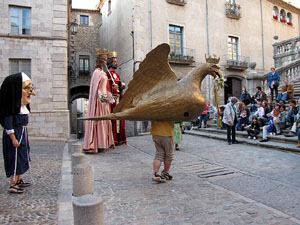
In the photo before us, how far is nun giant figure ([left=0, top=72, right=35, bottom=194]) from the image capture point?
360 centimetres

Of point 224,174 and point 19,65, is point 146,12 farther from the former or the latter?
point 224,174

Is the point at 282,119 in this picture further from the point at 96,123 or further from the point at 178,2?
the point at 178,2

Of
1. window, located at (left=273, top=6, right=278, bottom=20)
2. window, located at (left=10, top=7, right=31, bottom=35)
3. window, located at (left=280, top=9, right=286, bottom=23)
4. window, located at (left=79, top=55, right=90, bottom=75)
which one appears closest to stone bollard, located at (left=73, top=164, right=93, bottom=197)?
window, located at (left=10, top=7, right=31, bottom=35)

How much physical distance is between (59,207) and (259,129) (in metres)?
7.95

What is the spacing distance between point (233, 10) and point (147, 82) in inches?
704

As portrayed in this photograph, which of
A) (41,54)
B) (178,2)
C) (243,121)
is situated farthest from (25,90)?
(178,2)

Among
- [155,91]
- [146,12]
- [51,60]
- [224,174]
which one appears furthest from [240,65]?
[155,91]

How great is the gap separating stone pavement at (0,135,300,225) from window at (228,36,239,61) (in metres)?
16.1

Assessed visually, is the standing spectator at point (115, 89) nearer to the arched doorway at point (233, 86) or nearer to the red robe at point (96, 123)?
the red robe at point (96, 123)

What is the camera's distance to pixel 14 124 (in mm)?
3709

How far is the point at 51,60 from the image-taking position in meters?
12.8

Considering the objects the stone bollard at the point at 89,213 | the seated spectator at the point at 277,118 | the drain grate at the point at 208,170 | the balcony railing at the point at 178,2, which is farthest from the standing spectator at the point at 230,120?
the balcony railing at the point at 178,2

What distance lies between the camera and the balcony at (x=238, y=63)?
18.4 metres

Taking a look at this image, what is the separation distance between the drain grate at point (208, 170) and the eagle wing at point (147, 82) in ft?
6.58
